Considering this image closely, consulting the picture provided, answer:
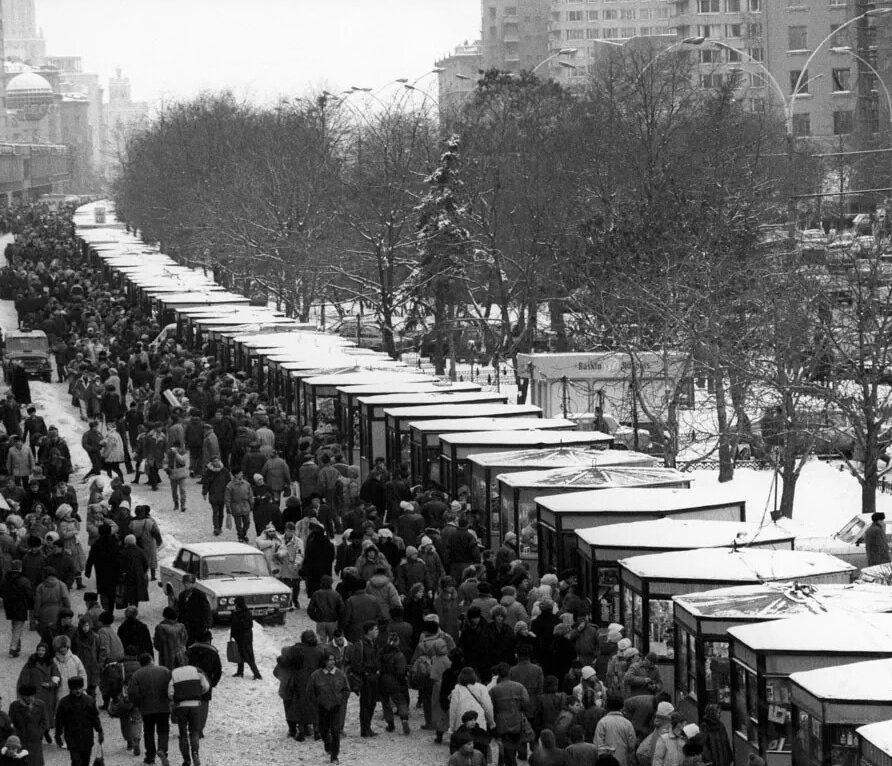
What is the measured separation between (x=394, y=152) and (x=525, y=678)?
156 ft

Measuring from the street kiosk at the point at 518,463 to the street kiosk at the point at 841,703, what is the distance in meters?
10.5

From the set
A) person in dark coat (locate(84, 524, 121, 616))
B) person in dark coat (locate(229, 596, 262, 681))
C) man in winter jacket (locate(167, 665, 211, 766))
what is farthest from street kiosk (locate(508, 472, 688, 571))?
man in winter jacket (locate(167, 665, 211, 766))

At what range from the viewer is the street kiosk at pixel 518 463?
23.5m

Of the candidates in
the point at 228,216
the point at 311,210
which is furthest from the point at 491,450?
the point at 228,216

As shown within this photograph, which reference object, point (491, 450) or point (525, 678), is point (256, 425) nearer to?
point (491, 450)

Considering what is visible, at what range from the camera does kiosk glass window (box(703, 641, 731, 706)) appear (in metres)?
14.8

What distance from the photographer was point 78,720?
15.1 m

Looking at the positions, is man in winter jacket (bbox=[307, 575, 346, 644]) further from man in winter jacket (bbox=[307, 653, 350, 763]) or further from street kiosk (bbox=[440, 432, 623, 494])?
street kiosk (bbox=[440, 432, 623, 494])

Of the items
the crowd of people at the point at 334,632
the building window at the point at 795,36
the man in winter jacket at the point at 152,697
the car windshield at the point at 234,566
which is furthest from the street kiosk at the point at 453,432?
the building window at the point at 795,36

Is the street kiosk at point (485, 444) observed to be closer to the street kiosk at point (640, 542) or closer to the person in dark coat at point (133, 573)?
the person in dark coat at point (133, 573)

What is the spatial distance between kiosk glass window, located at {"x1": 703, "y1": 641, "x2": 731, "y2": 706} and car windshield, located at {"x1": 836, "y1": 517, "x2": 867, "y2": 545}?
9111 mm

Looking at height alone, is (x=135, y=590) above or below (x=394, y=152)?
below

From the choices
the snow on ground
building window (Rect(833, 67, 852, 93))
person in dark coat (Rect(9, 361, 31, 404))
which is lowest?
the snow on ground

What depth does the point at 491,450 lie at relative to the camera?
25.4 m
